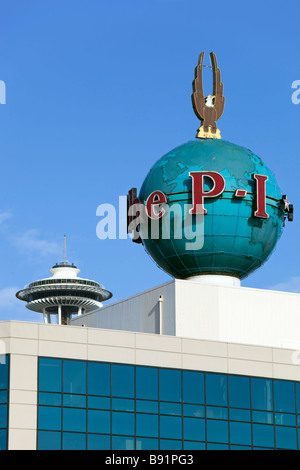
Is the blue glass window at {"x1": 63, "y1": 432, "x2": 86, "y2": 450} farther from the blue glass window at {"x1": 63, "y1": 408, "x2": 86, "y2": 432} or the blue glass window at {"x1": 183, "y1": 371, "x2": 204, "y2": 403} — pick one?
the blue glass window at {"x1": 183, "y1": 371, "x2": 204, "y2": 403}

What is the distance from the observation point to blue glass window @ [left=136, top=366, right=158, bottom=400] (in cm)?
4516

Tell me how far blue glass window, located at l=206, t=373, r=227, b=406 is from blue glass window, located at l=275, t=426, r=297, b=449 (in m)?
2.71

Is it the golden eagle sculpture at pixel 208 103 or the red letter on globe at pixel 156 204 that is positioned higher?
the golden eagle sculpture at pixel 208 103

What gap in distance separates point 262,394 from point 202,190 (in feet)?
30.8

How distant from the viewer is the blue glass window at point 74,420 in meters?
43.4

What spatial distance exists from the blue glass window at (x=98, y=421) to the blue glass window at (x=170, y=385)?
2710 mm

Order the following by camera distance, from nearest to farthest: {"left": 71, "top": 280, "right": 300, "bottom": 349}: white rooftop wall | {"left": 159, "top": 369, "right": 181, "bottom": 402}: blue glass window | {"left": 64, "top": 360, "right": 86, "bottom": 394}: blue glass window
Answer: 1. {"left": 64, "top": 360, "right": 86, "bottom": 394}: blue glass window
2. {"left": 159, "top": 369, "right": 181, "bottom": 402}: blue glass window
3. {"left": 71, "top": 280, "right": 300, "bottom": 349}: white rooftop wall

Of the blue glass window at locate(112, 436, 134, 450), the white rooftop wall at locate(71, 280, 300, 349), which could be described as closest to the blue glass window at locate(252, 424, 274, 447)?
the white rooftop wall at locate(71, 280, 300, 349)

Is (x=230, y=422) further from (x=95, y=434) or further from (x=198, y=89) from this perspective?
(x=198, y=89)

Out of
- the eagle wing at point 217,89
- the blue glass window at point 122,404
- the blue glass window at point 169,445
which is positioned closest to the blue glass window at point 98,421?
the blue glass window at point 122,404

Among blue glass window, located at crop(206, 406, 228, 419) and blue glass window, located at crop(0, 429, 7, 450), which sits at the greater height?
blue glass window, located at crop(206, 406, 228, 419)

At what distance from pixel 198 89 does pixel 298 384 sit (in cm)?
1538

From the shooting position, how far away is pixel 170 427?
148 feet

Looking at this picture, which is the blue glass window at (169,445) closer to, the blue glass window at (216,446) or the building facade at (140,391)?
the building facade at (140,391)
